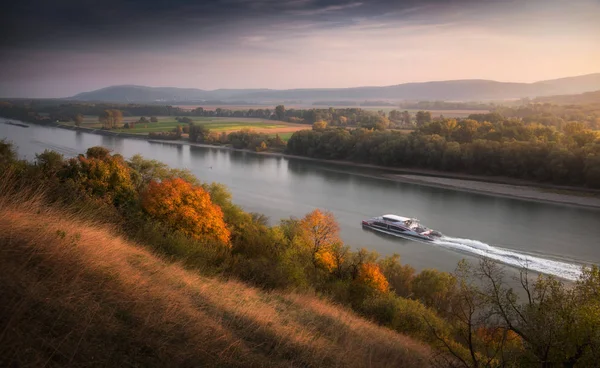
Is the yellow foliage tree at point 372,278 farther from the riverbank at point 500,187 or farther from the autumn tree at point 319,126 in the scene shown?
the autumn tree at point 319,126

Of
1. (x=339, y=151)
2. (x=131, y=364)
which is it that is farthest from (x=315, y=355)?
(x=339, y=151)

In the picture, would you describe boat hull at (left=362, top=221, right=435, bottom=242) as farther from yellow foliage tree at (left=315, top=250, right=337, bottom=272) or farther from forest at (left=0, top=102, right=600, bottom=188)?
forest at (left=0, top=102, right=600, bottom=188)

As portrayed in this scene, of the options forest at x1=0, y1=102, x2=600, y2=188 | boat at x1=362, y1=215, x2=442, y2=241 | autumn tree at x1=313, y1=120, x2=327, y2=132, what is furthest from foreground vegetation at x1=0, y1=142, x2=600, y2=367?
autumn tree at x1=313, y1=120, x2=327, y2=132

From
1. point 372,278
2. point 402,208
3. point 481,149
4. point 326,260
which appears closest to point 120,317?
point 372,278

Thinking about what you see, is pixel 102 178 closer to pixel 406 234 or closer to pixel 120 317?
pixel 120 317

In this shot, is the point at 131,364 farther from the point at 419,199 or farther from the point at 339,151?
the point at 339,151
